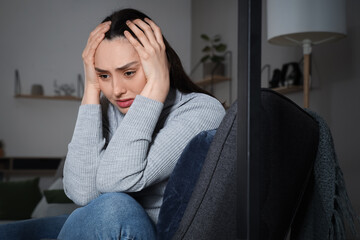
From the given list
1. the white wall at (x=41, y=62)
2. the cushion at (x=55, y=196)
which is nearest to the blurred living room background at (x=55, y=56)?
the white wall at (x=41, y=62)

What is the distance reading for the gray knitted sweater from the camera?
75cm

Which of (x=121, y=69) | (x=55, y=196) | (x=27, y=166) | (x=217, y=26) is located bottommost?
(x=27, y=166)

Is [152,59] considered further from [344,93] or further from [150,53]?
[344,93]

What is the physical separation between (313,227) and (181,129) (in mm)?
297

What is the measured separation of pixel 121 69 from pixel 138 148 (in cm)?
23

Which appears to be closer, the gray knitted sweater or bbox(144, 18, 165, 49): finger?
the gray knitted sweater

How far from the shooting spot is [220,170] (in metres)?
0.57

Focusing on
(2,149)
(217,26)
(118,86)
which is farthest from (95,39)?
(2,149)

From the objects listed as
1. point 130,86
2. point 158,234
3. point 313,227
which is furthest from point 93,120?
point 313,227

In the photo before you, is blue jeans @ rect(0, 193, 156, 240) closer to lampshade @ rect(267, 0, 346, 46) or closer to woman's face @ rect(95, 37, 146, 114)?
woman's face @ rect(95, 37, 146, 114)

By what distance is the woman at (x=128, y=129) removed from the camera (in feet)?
2.03

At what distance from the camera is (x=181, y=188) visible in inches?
25.5

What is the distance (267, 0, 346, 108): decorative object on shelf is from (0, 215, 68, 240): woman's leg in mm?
1518

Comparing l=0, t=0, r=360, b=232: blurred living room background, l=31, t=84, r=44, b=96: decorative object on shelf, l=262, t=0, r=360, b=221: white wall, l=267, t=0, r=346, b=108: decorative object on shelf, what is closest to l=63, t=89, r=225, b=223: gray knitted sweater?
l=267, t=0, r=346, b=108: decorative object on shelf
